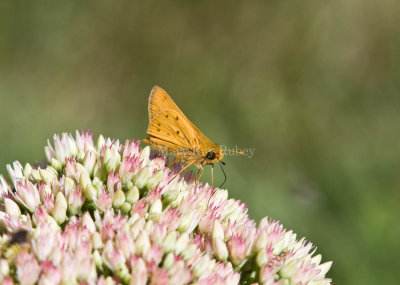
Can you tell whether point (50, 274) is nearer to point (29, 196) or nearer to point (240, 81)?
point (29, 196)

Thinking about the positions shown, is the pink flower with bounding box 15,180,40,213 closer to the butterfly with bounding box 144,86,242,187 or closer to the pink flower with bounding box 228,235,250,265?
the butterfly with bounding box 144,86,242,187

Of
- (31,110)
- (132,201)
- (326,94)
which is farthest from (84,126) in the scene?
(132,201)

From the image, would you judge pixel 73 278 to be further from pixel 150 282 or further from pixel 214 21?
pixel 214 21

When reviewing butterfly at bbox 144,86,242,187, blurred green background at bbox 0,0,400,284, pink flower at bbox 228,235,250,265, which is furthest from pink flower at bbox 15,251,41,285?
blurred green background at bbox 0,0,400,284

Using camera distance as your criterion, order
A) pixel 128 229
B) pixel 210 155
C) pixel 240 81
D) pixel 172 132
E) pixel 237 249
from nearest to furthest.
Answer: pixel 128 229, pixel 237 249, pixel 210 155, pixel 172 132, pixel 240 81

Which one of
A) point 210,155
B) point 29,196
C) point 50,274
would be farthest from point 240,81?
point 50,274

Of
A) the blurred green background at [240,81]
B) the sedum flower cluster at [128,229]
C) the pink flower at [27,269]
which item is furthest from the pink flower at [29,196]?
the blurred green background at [240,81]
